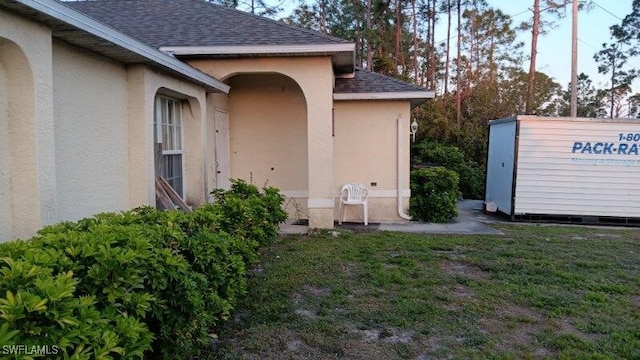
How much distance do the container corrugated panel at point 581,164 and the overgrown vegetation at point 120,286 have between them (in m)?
9.13

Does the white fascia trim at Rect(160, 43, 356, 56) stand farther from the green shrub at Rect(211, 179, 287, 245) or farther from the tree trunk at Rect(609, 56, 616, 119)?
the tree trunk at Rect(609, 56, 616, 119)

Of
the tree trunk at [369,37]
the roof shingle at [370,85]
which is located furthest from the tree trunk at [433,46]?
the roof shingle at [370,85]

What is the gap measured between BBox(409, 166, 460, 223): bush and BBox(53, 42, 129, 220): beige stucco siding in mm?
6869

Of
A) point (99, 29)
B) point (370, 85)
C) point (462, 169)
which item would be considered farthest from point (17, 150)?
point (462, 169)

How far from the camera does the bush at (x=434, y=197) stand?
1048cm

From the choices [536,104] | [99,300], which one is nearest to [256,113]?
[99,300]

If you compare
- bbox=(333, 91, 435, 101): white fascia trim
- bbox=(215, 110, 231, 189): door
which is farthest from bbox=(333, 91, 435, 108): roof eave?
bbox=(215, 110, 231, 189): door

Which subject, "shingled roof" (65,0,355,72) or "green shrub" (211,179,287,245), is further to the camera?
"shingled roof" (65,0,355,72)

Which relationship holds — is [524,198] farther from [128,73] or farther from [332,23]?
[332,23]

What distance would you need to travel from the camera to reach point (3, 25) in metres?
3.40

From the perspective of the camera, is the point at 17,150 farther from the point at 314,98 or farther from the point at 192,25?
the point at 192,25

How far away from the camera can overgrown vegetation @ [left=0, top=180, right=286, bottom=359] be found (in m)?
1.83

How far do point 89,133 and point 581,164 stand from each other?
1061 centimetres

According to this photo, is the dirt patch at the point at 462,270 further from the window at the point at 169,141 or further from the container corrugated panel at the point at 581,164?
the container corrugated panel at the point at 581,164
